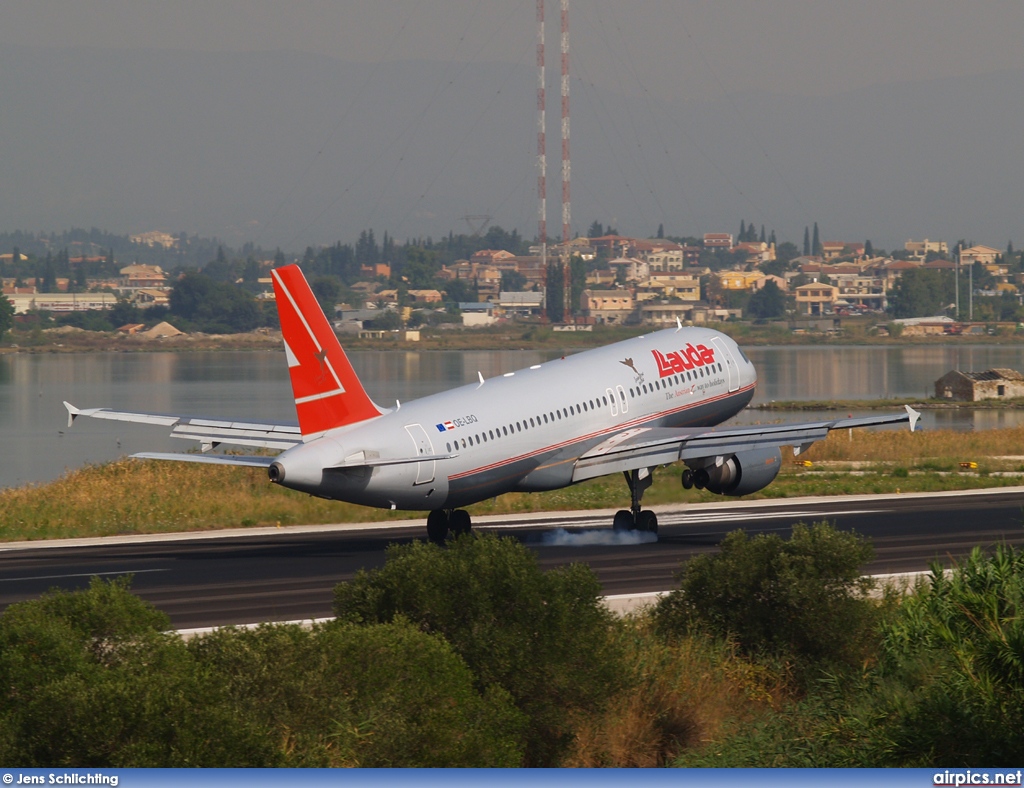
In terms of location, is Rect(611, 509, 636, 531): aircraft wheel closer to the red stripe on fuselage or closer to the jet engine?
the jet engine

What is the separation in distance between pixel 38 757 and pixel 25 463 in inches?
3228

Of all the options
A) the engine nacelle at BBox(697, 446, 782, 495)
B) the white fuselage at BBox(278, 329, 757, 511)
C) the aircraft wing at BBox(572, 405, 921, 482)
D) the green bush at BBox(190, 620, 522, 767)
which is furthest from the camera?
the engine nacelle at BBox(697, 446, 782, 495)

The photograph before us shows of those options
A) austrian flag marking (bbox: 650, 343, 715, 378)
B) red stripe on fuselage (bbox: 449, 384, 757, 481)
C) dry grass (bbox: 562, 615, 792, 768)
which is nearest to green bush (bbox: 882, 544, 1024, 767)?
dry grass (bbox: 562, 615, 792, 768)

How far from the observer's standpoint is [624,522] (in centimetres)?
4253

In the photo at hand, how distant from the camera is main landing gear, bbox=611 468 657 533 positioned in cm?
4212

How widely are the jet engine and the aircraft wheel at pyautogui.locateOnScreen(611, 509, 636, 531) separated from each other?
186 cm

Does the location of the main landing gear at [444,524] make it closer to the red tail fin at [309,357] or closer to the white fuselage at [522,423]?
the white fuselage at [522,423]

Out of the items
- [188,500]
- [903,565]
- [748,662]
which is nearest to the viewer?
[748,662]

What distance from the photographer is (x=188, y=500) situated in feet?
167

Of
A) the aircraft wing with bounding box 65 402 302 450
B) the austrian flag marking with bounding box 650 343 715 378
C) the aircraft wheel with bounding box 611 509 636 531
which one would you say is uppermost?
the austrian flag marking with bounding box 650 343 715 378

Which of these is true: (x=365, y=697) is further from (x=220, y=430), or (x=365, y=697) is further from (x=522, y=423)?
(x=220, y=430)

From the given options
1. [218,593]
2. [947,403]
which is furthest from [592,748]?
[947,403]

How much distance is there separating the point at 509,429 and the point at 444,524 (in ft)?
10.6

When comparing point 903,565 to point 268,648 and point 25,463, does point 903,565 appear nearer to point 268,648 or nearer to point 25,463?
point 268,648
